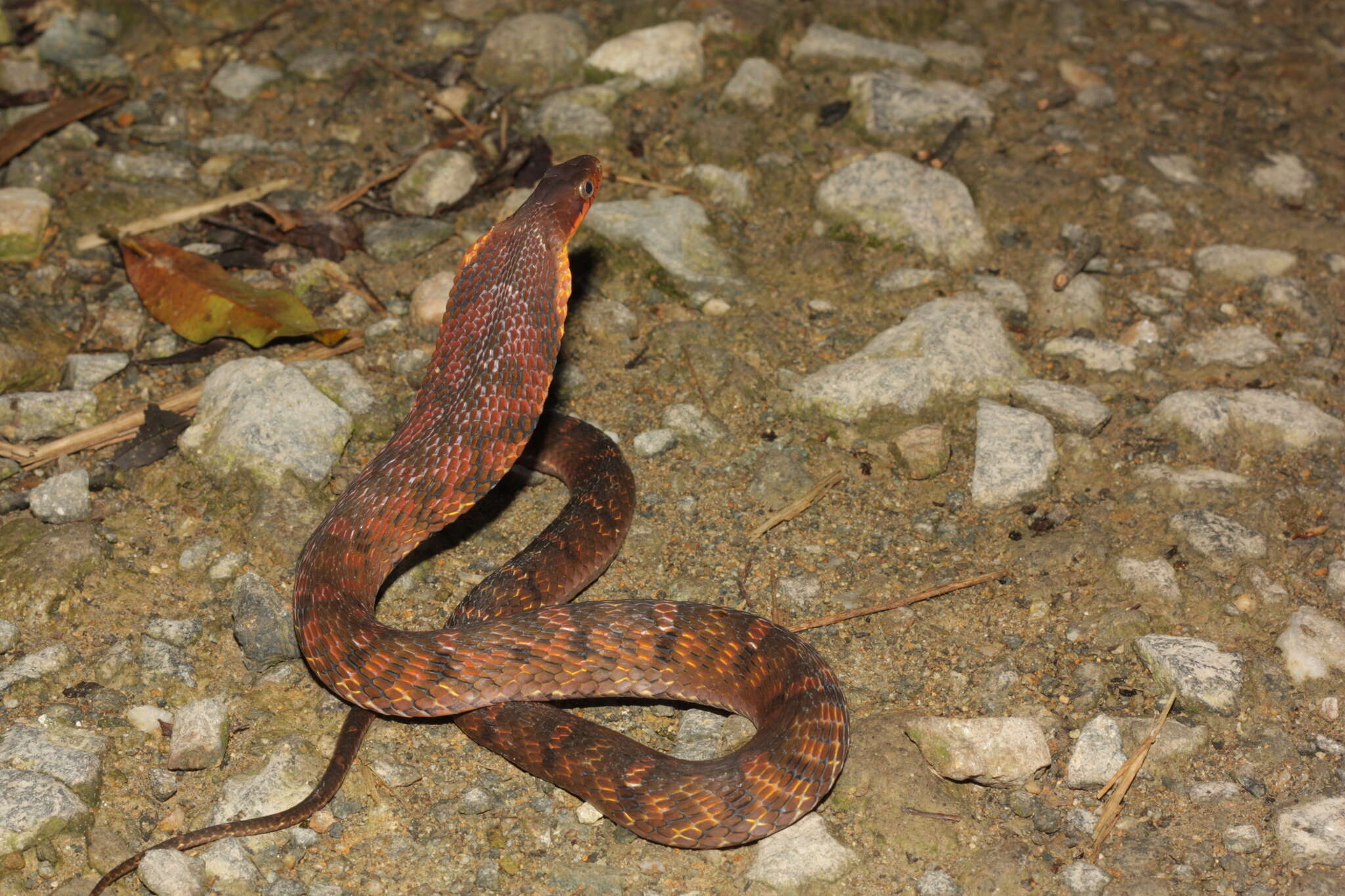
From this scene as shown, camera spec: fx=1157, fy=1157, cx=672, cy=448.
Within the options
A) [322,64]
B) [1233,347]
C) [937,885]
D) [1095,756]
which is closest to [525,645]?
[937,885]

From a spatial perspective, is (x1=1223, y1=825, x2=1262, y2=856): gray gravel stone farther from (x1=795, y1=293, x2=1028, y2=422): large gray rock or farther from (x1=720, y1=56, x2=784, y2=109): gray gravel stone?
(x1=720, y1=56, x2=784, y2=109): gray gravel stone

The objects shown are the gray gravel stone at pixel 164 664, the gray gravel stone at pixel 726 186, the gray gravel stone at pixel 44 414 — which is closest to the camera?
the gray gravel stone at pixel 164 664

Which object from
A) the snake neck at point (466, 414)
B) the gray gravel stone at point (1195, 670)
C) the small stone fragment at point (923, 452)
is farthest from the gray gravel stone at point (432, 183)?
the gray gravel stone at point (1195, 670)

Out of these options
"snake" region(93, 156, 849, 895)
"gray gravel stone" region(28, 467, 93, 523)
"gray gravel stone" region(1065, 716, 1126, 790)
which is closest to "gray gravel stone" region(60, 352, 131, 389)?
"gray gravel stone" region(28, 467, 93, 523)

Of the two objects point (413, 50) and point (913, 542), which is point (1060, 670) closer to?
point (913, 542)

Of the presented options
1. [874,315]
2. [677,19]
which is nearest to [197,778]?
[874,315]

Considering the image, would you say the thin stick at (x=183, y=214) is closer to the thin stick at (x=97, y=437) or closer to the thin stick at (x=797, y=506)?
the thin stick at (x=97, y=437)
